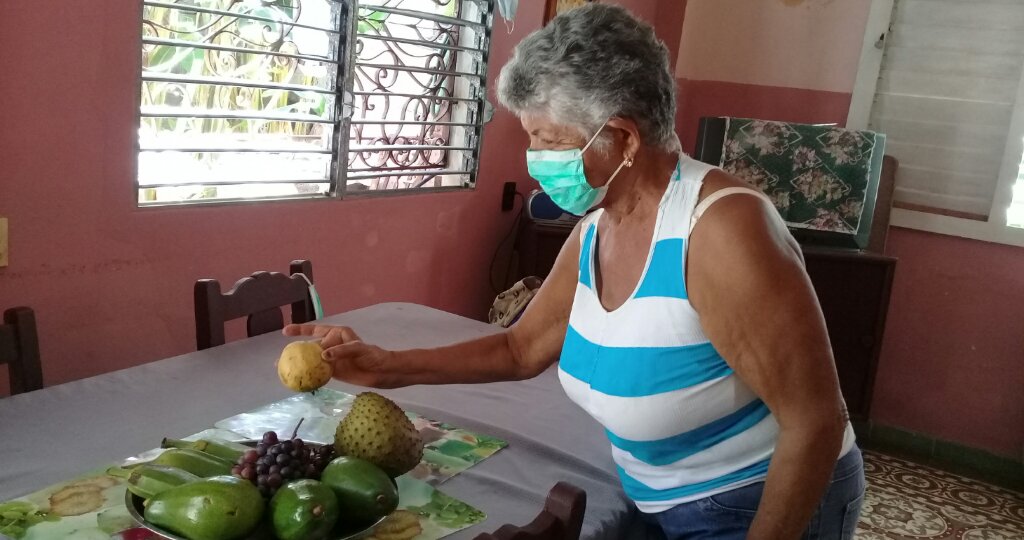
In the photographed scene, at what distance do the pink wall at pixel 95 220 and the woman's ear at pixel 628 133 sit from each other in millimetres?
1219

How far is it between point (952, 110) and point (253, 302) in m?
3.06

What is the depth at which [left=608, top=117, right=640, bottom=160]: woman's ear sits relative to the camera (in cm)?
122

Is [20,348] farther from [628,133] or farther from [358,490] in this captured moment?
[628,133]

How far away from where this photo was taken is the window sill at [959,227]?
351cm

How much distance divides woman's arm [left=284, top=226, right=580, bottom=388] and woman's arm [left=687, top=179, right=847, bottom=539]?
0.36 m

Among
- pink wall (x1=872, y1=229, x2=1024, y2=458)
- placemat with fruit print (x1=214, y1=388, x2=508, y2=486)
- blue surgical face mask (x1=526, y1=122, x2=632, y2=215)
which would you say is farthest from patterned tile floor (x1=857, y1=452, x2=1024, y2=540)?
blue surgical face mask (x1=526, y1=122, x2=632, y2=215)

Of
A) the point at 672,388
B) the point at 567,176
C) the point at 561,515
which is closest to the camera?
the point at 561,515

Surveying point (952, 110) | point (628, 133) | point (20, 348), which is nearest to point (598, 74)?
point (628, 133)

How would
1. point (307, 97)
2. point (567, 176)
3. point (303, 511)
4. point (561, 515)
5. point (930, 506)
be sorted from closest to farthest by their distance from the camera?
point (561, 515), point (303, 511), point (567, 176), point (307, 97), point (930, 506)

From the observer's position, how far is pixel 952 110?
3.57 m

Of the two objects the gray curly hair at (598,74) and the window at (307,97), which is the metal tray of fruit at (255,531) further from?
the window at (307,97)

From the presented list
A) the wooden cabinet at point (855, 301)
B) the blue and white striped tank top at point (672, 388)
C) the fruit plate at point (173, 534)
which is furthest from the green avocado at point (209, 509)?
the wooden cabinet at point (855, 301)

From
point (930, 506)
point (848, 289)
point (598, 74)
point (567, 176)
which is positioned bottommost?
point (930, 506)

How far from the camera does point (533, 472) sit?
1.35 m
